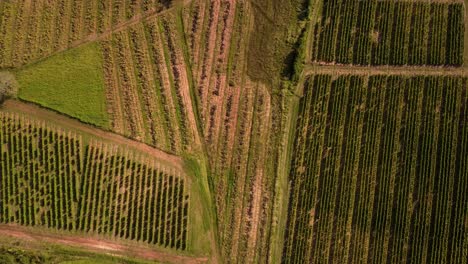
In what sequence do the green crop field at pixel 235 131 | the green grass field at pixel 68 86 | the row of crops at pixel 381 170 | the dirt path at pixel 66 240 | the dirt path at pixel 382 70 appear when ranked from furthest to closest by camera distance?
1. the dirt path at pixel 382 70
2. the row of crops at pixel 381 170
3. the green grass field at pixel 68 86
4. the green crop field at pixel 235 131
5. the dirt path at pixel 66 240

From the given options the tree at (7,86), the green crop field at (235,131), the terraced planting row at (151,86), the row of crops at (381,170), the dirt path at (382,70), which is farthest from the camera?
the dirt path at (382,70)

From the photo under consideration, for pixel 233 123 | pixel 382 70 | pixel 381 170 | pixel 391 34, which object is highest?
pixel 391 34

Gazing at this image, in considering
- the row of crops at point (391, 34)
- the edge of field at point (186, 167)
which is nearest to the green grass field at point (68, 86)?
the edge of field at point (186, 167)

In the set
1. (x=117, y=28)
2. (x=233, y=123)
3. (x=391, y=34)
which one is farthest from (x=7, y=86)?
(x=391, y=34)

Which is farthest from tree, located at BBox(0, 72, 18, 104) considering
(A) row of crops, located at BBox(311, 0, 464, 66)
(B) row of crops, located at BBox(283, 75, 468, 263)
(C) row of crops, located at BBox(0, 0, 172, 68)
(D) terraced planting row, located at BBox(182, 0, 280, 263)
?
(A) row of crops, located at BBox(311, 0, 464, 66)

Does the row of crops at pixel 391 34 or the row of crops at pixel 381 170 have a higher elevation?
the row of crops at pixel 391 34

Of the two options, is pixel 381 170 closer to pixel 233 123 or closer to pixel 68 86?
pixel 233 123

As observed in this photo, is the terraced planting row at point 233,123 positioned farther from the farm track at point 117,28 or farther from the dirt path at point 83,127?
the dirt path at point 83,127
